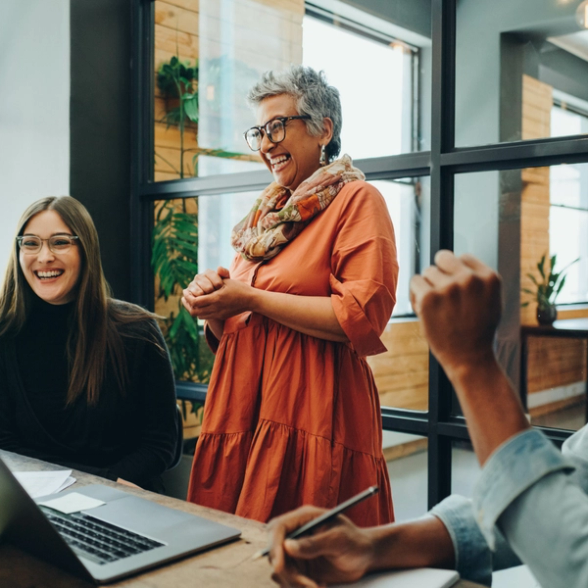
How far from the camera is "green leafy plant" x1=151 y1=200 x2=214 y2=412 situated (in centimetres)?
311

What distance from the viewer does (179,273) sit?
10.4 feet

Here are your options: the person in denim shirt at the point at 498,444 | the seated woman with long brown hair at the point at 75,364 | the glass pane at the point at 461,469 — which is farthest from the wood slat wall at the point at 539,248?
the person in denim shirt at the point at 498,444

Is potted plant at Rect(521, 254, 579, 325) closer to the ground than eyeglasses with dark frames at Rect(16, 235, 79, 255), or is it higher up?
closer to the ground

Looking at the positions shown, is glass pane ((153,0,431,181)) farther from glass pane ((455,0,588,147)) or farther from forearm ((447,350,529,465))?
forearm ((447,350,529,465))

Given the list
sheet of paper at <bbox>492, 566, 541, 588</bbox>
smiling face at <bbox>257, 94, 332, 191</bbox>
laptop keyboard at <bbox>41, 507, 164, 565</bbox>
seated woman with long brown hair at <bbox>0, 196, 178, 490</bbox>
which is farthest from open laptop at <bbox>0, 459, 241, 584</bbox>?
sheet of paper at <bbox>492, 566, 541, 588</bbox>

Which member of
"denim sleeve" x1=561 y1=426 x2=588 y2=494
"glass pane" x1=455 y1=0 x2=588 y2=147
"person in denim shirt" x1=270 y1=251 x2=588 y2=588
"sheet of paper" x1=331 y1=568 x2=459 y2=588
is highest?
"glass pane" x1=455 y1=0 x2=588 y2=147

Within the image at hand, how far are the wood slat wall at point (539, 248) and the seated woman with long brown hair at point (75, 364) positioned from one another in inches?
44.9

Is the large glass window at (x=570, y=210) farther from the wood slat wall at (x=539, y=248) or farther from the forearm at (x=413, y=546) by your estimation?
the forearm at (x=413, y=546)

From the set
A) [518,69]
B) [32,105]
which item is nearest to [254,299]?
[518,69]

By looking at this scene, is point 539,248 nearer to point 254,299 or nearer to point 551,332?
point 551,332

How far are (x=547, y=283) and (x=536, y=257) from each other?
0.09m

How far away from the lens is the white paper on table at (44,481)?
1221 mm

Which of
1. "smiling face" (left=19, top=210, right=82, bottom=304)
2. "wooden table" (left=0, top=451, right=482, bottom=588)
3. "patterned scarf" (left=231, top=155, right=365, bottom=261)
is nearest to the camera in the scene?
"wooden table" (left=0, top=451, right=482, bottom=588)

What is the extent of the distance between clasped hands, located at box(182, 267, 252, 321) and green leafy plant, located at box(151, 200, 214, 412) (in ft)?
4.81
